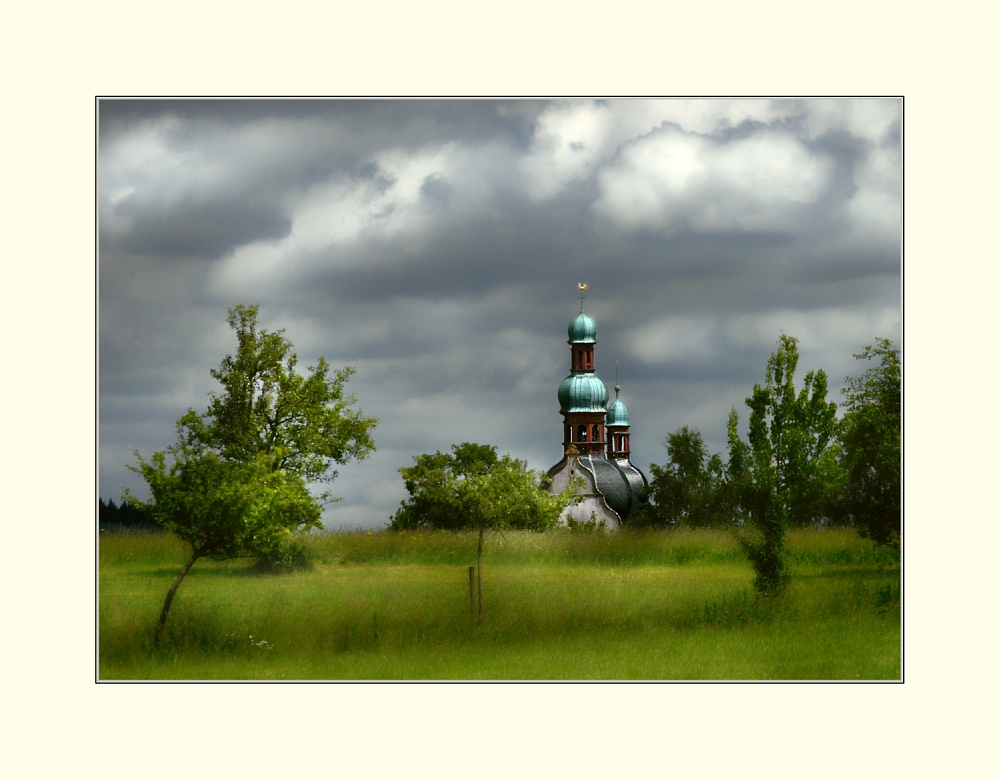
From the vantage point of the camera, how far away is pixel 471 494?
16.5 m

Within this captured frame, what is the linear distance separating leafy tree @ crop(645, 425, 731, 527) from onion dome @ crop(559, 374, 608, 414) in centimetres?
196

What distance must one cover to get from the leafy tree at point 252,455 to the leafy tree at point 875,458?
7835mm

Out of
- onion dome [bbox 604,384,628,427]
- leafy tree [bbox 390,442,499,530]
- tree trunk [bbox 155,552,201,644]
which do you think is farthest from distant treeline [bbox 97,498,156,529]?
onion dome [bbox 604,384,628,427]

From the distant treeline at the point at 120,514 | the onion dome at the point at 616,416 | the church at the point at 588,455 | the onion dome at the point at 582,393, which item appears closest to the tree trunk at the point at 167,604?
the distant treeline at the point at 120,514

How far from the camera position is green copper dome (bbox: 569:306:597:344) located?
17019mm

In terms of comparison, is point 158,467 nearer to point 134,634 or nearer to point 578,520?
point 134,634

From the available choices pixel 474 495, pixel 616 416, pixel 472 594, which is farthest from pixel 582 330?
pixel 616 416

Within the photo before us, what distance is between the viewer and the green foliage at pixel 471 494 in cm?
1653

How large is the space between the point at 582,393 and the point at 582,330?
12.1 ft

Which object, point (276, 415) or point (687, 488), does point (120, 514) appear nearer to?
point (276, 415)

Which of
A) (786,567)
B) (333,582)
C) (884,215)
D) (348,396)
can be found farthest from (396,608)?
(884,215)

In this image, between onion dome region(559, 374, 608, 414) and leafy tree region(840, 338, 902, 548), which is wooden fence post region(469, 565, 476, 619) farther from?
leafy tree region(840, 338, 902, 548)

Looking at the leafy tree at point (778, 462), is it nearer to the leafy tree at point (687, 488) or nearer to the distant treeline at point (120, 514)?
the leafy tree at point (687, 488)

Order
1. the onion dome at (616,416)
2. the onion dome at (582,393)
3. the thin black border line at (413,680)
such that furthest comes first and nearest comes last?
1. the onion dome at (616,416)
2. the onion dome at (582,393)
3. the thin black border line at (413,680)
